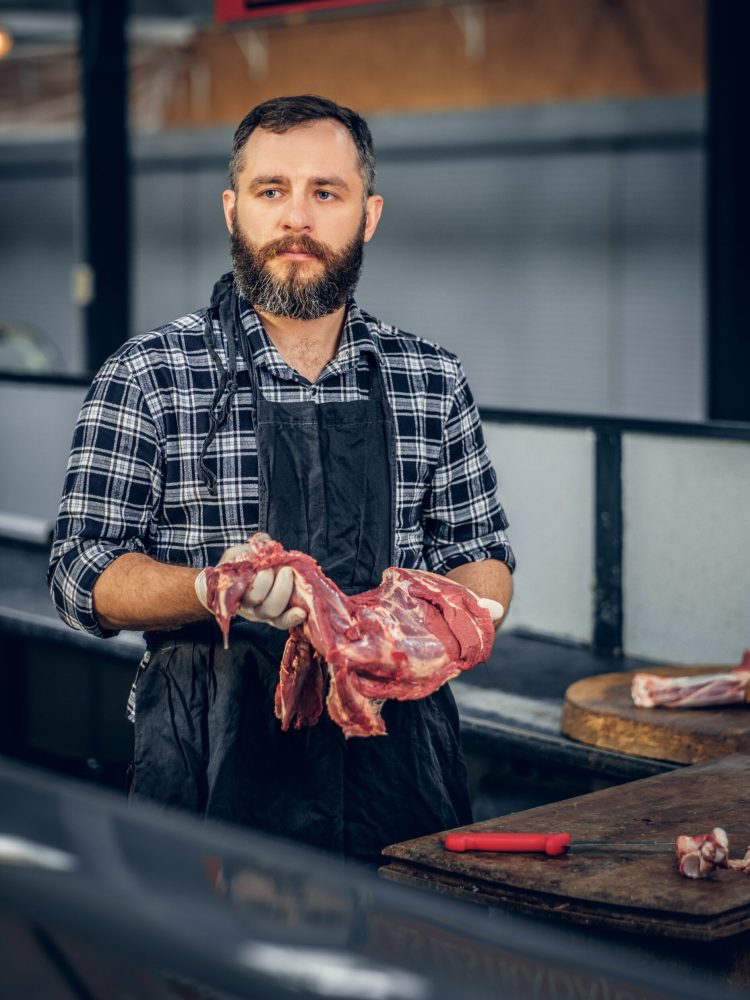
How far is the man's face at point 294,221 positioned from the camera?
236 cm

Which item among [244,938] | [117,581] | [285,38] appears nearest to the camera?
[244,938]

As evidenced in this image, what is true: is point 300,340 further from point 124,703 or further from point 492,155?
point 492,155

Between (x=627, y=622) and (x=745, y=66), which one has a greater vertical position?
(x=745, y=66)

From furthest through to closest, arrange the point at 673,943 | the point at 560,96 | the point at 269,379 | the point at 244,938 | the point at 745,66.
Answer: the point at 560,96
the point at 745,66
the point at 269,379
the point at 673,943
the point at 244,938

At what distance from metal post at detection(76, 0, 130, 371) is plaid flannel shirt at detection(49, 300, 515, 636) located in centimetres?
412

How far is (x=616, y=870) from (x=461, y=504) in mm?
723

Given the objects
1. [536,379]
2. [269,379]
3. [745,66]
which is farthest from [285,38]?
[269,379]

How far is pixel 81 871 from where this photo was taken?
0.86 meters

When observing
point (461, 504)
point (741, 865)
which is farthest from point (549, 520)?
point (741, 865)

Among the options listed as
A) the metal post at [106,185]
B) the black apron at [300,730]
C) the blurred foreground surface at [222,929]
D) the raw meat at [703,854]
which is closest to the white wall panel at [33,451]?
the metal post at [106,185]

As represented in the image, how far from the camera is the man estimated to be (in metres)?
2.29

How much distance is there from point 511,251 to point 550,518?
8.00 m

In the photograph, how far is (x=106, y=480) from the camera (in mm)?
2266

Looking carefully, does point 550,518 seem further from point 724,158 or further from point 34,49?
point 34,49
